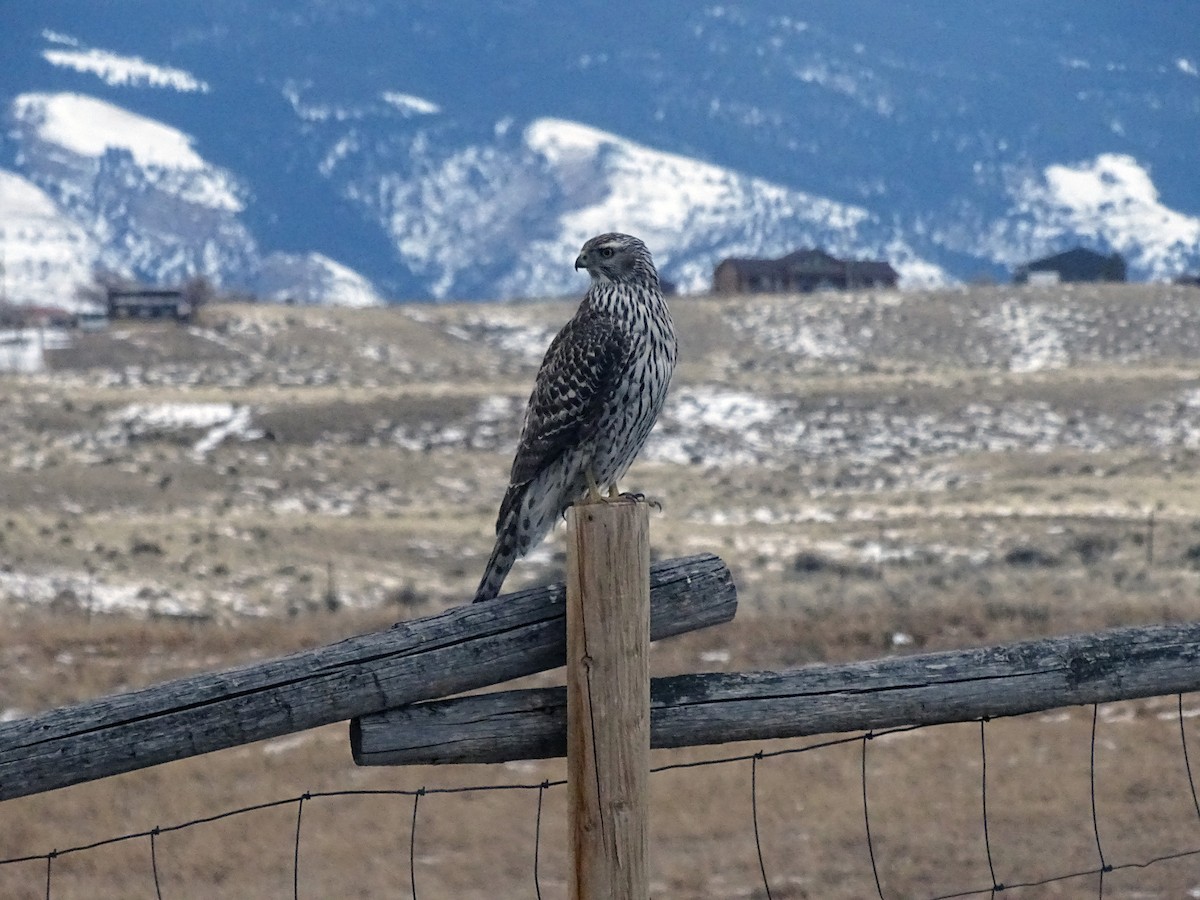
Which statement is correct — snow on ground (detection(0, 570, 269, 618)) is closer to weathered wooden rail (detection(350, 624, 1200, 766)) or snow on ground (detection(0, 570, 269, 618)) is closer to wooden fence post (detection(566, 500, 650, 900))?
weathered wooden rail (detection(350, 624, 1200, 766))

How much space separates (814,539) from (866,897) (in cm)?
2126

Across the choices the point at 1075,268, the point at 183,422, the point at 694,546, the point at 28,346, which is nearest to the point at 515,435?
the point at 183,422

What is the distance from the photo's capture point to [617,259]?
619 cm

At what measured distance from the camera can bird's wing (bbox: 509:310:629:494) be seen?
5.88 metres

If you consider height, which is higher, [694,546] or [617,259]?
[694,546]

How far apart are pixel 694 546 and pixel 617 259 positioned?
76.5 feet

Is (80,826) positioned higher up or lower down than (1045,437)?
lower down

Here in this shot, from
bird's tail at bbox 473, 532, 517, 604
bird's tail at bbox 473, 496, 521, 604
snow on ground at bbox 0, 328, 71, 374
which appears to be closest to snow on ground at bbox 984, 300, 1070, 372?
snow on ground at bbox 0, 328, 71, 374

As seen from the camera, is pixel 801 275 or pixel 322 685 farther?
pixel 801 275

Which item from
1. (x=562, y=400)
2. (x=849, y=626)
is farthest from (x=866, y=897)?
(x=849, y=626)

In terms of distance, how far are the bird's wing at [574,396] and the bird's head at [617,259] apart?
27 cm

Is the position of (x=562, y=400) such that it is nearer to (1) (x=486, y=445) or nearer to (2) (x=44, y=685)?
(2) (x=44, y=685)

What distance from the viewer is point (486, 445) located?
45.1 metres

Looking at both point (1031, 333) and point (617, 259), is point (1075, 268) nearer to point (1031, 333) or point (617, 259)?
point (1031, 333)
